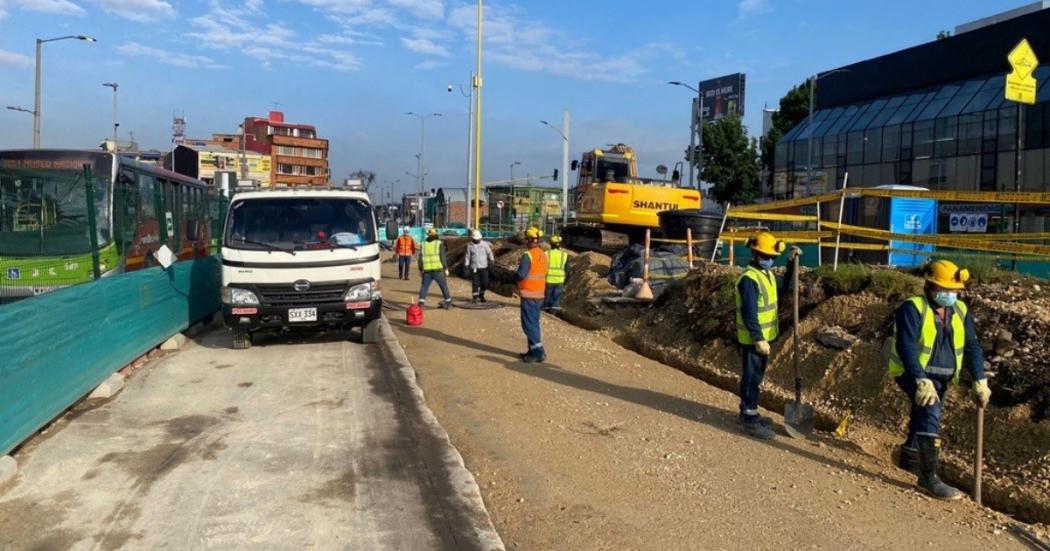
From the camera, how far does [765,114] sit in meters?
80.7

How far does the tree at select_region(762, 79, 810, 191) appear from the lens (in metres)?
53.6

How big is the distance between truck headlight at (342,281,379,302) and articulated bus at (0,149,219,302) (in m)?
2.35

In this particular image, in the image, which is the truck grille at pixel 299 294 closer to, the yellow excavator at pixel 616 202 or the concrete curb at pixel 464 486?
the concrete curb at pixel 464 486

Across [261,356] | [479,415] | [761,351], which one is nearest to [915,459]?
[761,351]

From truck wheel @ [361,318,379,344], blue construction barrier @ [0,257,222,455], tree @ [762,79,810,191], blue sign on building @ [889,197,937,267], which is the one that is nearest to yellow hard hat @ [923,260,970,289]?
blue construction barrier @ [0,257,222,455]

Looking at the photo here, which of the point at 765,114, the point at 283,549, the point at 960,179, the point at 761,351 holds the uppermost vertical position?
the point at 765,114

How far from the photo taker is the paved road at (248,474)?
14.7ft

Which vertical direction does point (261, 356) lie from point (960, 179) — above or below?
below

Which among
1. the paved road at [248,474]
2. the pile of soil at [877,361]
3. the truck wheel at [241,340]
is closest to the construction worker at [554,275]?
the pile of soil at [877,361]

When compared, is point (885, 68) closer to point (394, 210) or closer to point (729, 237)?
point (729, 237)

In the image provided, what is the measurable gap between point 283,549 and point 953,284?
472 centimetres

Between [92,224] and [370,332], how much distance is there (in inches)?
148

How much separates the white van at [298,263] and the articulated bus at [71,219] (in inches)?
36.9

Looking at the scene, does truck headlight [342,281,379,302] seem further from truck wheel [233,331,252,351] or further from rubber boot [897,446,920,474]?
rubber boot [897,446,920,474]
